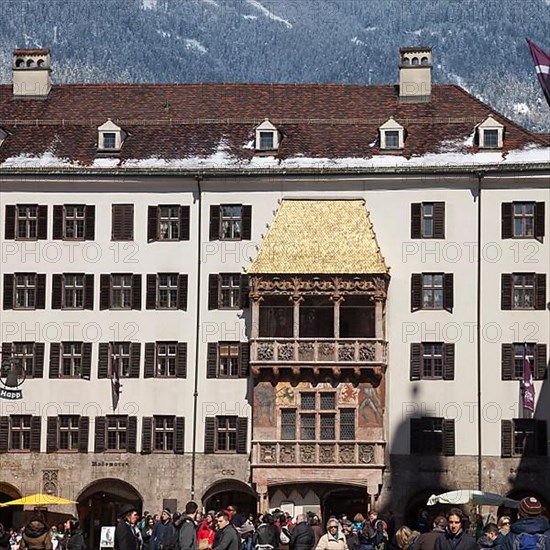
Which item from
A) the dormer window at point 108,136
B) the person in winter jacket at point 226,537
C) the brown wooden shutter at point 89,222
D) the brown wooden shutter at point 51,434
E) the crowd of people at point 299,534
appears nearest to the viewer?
the crowd of people at point 299,534

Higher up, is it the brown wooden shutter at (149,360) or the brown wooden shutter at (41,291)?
the brown wooden shutter at (41,291)

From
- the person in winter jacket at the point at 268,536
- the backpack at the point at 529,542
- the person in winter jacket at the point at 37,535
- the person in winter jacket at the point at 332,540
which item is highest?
the backpack at the point at 529,542

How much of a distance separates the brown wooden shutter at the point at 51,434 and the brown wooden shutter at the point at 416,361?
14.8 metres

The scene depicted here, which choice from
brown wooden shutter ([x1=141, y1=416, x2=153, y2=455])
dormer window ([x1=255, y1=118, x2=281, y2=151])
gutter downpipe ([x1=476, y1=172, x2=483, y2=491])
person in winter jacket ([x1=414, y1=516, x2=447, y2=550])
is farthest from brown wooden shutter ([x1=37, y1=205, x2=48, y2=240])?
person in winter jacket ([x1=414, y1=516, x2=447, y2=550])

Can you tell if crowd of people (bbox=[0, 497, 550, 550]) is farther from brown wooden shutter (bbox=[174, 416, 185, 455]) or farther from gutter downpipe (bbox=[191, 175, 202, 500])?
brown wooden shutter (bbox=[174, 416, 185, 455])

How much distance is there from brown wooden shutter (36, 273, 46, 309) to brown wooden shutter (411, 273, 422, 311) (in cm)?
1526

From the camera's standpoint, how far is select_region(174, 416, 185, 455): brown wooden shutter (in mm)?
72562

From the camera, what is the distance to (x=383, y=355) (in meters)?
72.0

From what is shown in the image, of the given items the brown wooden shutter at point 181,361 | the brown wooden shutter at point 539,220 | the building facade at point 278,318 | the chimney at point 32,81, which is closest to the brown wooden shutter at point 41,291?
the building facade at point 278,318

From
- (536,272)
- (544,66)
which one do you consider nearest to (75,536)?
(544,66)

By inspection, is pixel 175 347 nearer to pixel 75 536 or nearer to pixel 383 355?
pixel 383 355

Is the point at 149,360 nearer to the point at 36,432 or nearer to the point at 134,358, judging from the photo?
the point at 134,358

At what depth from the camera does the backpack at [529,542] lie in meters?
23.8

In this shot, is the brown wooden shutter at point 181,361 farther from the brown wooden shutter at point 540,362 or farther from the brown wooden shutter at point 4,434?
the brown wooden shutter at point 540,362
